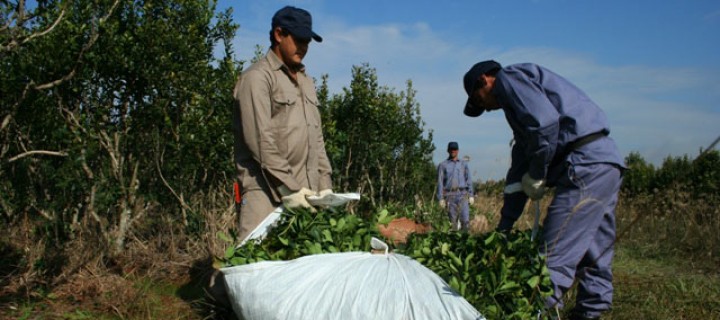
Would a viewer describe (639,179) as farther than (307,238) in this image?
Yes

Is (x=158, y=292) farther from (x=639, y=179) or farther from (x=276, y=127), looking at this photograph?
(x=639, y=179)

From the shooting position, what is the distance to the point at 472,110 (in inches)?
117

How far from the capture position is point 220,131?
17.3 ft

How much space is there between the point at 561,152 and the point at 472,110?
1.63ft

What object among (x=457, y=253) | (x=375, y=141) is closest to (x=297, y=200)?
(x=457, y=253)

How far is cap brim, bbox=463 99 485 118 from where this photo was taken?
2959mm

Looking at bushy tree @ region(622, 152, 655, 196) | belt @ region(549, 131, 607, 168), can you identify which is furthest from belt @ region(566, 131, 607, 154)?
bushy tree @ region(622, 152, 655, 196)

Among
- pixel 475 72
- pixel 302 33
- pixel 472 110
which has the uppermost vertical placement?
pixel 302 33

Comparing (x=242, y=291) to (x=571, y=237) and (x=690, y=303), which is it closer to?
(x=571, y=237)

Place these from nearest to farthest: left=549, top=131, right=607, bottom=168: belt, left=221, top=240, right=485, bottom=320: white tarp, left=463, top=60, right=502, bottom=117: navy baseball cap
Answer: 1. left=221, top=240, right=485, bottom=320: white tarp
2. left=549, top=131, right=607, bottom=168: belt
3. left=463, top=60, right=502, bottom=117: navy baseball cap

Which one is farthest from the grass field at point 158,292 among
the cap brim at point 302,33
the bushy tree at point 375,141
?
the bushy tree at point 375,141

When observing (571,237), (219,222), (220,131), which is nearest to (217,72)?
(220,131)

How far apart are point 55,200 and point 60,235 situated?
347 mm

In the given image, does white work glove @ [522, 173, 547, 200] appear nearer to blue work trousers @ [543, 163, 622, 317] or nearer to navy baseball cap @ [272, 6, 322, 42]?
blue work trousers @ [543, 163, 622, 317]
